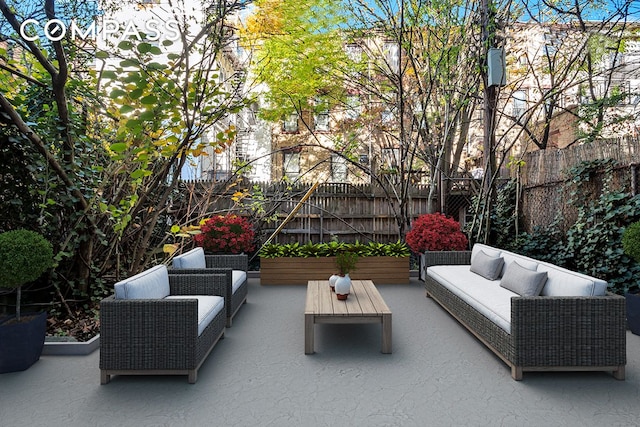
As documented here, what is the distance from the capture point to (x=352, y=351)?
339 cm

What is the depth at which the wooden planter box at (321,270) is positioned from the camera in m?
6.34

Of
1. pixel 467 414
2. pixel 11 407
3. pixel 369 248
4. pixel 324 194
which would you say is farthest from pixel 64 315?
pixel 324 194

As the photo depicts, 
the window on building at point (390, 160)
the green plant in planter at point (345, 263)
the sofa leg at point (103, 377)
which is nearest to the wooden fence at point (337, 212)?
the window on building at point (390, 160)

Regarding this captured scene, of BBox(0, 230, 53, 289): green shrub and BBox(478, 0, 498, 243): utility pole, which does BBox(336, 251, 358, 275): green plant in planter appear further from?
BBox(478, 0, 498, 243): utility pole

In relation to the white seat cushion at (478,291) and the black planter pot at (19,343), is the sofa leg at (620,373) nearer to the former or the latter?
the white seat cushion at (478,291)

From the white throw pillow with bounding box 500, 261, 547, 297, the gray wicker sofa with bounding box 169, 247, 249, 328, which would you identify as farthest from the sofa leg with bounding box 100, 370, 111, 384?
the white throw pillow with bounding box 500, 261, 547, 297

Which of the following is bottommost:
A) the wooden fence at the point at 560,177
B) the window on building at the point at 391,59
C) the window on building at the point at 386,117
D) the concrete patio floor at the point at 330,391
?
the concrete patio floor at the point at 330,391

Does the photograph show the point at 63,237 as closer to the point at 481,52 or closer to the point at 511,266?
the point at 511,266

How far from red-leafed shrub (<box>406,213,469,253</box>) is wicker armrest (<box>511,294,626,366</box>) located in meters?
3.31

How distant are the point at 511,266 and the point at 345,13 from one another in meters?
5.53

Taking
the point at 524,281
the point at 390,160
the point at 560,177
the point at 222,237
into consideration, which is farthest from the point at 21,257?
the point at 390,160

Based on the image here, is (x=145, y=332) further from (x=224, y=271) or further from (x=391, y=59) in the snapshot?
(x=391, y=59)

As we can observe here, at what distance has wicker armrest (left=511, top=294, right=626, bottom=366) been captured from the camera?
274 centimetres

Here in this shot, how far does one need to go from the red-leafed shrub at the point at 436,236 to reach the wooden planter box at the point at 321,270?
0.42m
